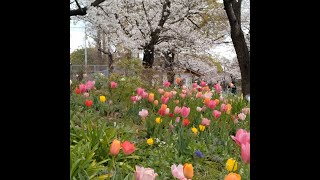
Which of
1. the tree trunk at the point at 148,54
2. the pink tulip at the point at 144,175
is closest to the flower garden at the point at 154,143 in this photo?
the pink tulip at the point at 144,175

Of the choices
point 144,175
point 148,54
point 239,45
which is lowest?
point 144,175

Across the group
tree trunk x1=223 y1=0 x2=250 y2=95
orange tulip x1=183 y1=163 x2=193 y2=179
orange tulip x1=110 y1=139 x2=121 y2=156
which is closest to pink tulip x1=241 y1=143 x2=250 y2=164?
orange tulip x1=183 y1=163 x2=193 y2=179

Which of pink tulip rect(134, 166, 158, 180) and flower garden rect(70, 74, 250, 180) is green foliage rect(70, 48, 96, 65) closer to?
flower garden rect(70, 74, 250, 180)

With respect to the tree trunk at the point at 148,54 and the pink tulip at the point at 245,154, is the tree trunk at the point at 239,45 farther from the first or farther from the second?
the tree trunk at the point at 148,54

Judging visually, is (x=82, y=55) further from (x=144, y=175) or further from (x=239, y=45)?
(x=144, y=175)

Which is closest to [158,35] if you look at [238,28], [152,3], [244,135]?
[152,3]

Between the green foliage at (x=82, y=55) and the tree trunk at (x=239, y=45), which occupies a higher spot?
the green foliage at (x=82, y=55)

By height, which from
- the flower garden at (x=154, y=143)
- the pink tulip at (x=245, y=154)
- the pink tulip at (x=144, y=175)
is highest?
the pink tulip at (x=245, y=154)

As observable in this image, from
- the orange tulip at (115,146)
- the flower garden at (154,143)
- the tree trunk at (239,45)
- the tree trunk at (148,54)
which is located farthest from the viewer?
the tree trunk at (148,54)

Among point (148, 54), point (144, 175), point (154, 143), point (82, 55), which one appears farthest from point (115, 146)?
point (82, 55)

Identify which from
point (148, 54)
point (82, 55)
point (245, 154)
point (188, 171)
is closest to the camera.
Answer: point (245, 154)

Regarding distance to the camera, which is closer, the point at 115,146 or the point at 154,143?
the point at 115,146

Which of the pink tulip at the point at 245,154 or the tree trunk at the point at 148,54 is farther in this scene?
the tree trunk at the point at 148,54
